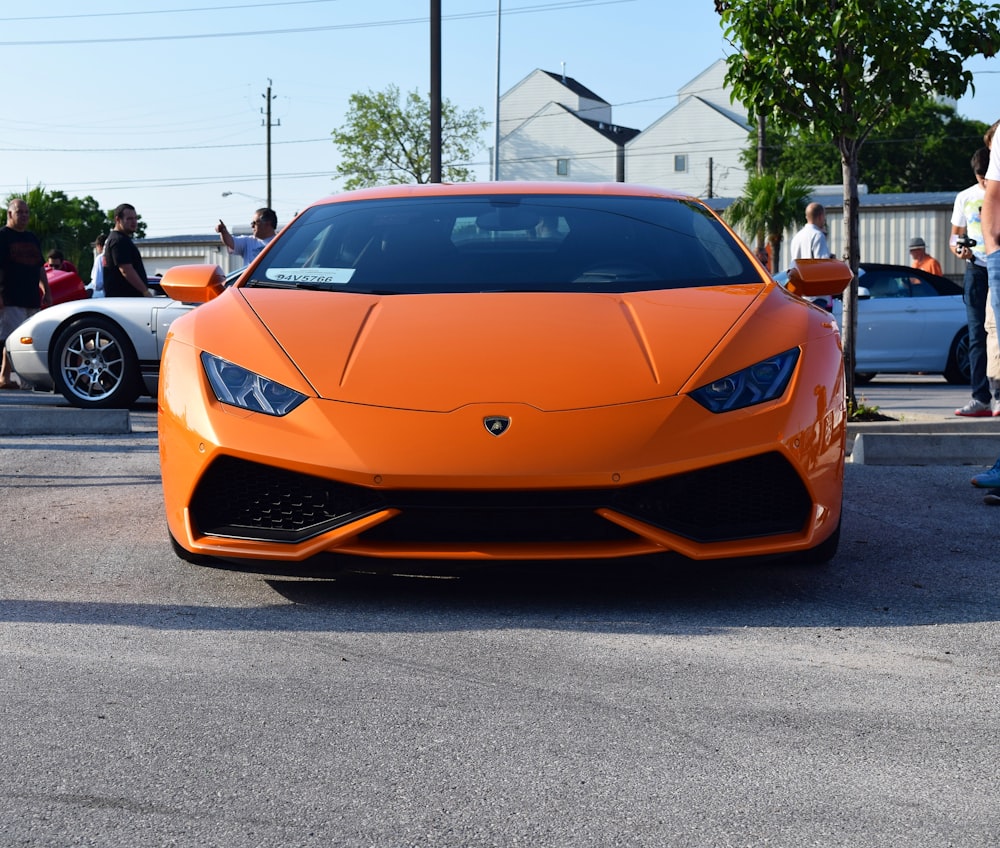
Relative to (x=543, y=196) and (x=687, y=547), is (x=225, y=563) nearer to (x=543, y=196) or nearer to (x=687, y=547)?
(x=687, y=547)

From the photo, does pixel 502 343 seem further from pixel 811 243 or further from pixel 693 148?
pixel 693 148

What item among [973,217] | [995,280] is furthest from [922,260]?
[995,280]

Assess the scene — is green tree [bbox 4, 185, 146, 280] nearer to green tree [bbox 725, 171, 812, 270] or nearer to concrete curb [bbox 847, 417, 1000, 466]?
green tree [bbox 725, 171, 812, 270]

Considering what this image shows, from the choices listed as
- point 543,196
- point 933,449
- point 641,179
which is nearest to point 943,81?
point 933,449

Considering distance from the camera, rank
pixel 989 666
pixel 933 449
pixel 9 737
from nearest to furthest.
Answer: pixel 9 737, pixel 989 666, pixel 933 449

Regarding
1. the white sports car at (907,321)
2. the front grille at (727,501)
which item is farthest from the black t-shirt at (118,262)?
the front grille at (727,501)

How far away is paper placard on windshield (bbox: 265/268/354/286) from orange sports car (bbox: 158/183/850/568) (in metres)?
0.18

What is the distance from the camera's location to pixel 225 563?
4270 millimetres

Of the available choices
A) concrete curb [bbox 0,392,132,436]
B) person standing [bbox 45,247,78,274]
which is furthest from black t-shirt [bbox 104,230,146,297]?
person standing [bbox 45,247,78,274]

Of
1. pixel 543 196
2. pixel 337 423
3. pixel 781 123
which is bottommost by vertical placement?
pixel 337 423

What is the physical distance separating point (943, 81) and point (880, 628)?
7.43 meters

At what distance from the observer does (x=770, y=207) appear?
4562cm

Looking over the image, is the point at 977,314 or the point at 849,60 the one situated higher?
the point at 849,60

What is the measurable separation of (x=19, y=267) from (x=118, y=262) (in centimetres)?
100
